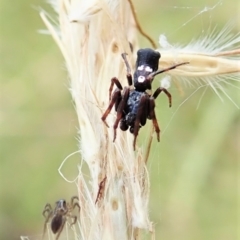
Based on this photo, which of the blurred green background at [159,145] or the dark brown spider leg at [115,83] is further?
the blurred green background at [159,145]

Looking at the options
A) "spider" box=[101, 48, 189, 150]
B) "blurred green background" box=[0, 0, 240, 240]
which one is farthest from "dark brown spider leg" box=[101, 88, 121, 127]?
"blurred green background" box=[0, 0, 240, 240]

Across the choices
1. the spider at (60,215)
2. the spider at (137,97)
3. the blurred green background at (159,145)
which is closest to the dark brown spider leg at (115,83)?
the spider at (137,97)

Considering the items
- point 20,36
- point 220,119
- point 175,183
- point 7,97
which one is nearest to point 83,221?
point 175,183

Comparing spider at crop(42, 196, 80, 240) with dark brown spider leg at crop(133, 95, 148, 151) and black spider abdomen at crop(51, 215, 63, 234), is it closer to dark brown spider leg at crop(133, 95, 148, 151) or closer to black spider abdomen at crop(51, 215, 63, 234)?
black spider abdomen at crop(51, 215, 63, 234)

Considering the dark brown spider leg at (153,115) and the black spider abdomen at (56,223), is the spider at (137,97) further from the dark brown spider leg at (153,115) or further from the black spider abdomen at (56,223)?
the black spider abdomen at (56,223)

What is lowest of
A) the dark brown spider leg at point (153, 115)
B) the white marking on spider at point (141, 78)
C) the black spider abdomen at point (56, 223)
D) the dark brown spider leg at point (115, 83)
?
the black spider abdomen at point (56, 223)

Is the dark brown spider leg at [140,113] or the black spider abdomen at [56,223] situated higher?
the dark brown spider leg at [140,113]

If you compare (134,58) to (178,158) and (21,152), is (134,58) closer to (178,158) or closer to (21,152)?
(178,158)
